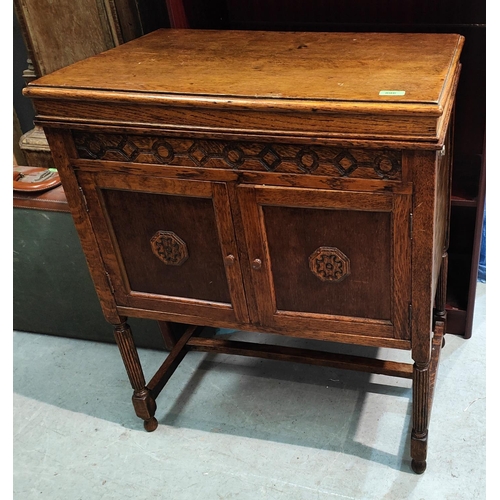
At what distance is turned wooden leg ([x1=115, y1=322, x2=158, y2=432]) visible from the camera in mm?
2082

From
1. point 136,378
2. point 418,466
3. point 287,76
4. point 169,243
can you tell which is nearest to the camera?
point 287,76

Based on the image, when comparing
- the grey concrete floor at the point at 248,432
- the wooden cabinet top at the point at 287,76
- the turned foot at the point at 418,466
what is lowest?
the grey concrete floor at the point at 248,432

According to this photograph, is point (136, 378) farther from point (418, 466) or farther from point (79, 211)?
point (418, 466)

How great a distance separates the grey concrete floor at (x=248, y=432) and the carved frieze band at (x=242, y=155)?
3.25 ft

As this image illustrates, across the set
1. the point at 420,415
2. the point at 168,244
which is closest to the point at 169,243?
the point at 168,244

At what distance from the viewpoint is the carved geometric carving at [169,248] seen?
5.86 feet

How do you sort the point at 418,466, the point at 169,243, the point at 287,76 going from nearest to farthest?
the point at 287,76, the point at 169,243, the point at 418,466

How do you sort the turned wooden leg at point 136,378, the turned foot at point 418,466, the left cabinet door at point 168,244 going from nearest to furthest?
the left cabinet door at point 168,244 < the turned foot at point 418,466 < the turned wooden leg at point 136,378

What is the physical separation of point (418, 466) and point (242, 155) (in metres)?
1.09

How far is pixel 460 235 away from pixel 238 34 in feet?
3.76

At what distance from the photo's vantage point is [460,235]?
8.09 ft

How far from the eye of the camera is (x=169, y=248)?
1.81m

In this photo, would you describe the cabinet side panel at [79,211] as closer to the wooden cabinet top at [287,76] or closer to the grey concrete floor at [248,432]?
the wooden cabinet top at [287,76]

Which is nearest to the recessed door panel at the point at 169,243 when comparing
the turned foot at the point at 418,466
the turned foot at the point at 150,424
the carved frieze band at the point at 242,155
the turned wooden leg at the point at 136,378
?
the carved frieze band at the point at 242,155
